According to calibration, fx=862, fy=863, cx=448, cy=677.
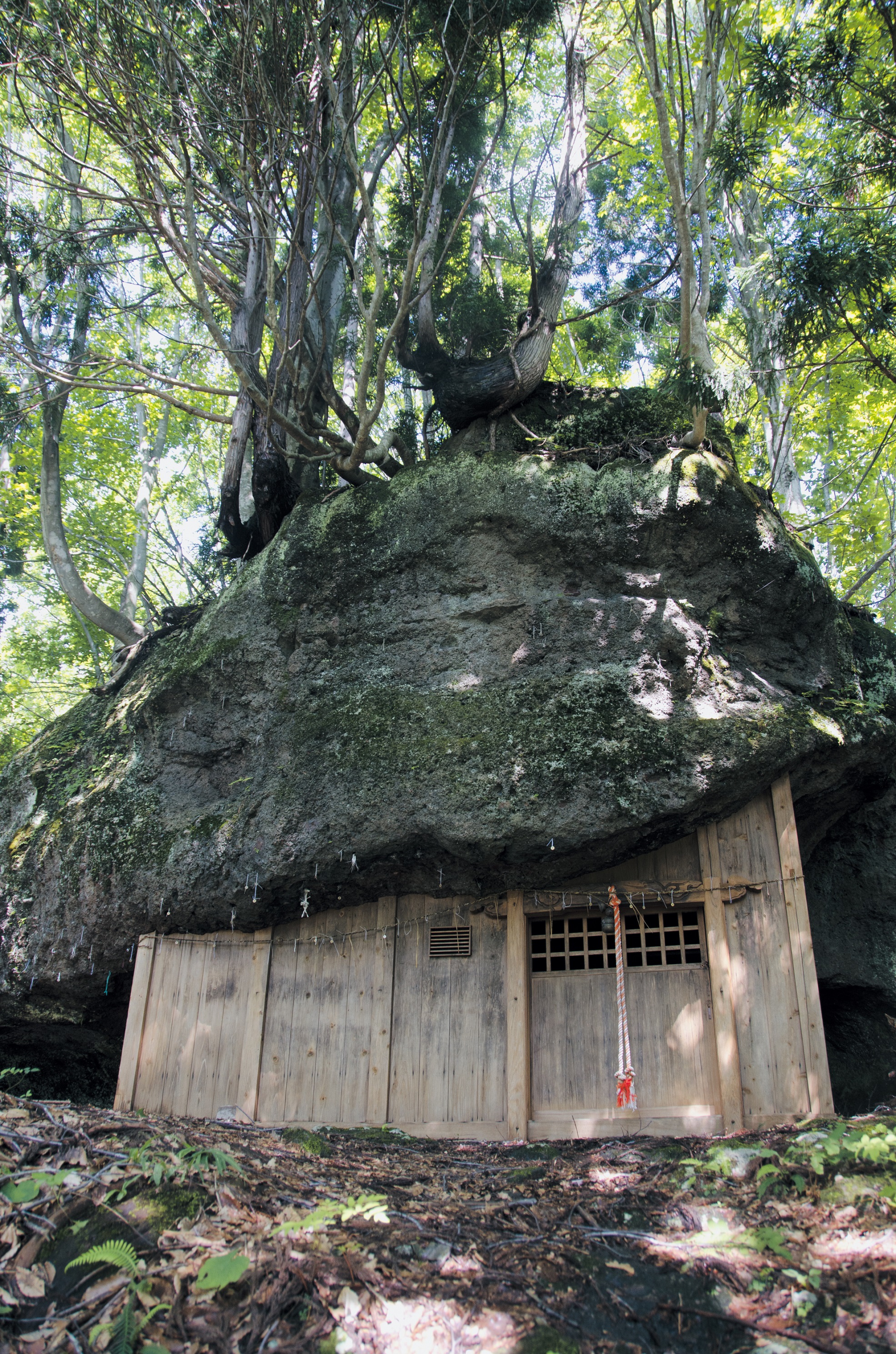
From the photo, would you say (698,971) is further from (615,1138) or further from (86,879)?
(86,879)

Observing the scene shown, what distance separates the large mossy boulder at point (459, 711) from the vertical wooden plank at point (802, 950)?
13.1 inches

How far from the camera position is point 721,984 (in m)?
7.14

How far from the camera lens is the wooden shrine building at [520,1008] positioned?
7062 mm

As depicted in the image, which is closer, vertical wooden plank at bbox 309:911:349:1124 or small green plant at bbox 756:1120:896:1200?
small green plant at bbox 756:1120:896:1200

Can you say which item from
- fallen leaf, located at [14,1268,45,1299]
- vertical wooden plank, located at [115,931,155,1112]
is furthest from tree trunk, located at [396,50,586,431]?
fallen leaf, located at [14,1268,45,1299]

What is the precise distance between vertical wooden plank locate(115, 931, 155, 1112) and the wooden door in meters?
3.68

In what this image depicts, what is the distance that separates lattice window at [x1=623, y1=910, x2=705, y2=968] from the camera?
301 inches

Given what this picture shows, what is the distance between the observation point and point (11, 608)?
1759 centimetres


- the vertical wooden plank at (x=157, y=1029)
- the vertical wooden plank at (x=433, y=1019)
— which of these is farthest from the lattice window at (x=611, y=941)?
the vertical wooden plank at (x=157, y=1029)

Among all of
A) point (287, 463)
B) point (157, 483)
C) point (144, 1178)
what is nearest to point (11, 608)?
point (157, 483)

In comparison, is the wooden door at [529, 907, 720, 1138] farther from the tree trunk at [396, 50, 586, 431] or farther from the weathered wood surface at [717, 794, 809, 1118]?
the tree trunk at [396, 50, 586, 431]

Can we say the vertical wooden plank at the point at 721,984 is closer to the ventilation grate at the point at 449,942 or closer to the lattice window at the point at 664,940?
the lattice window at the point at 664,940

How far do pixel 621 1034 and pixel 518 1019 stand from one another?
92 centimetres

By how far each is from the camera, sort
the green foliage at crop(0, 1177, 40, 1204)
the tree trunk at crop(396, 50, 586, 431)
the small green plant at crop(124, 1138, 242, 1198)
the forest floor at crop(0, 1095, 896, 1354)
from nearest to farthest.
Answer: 1. the forest floor at crop(0, 1095, 896, 1354)
2. the green foliage at crop(0, 1177, 40, 1204)
3. the small green plant at crop(124, 1138, 242, 1198)
4. the tree trunk at crop(396, 50, 586, 431)
